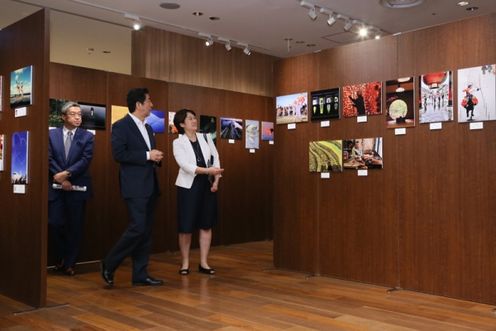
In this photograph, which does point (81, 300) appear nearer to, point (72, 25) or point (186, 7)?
point (186, 7)

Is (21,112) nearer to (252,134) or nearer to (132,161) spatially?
(132,161)

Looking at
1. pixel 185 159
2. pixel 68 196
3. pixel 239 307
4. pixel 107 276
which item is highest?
pixel 185 159

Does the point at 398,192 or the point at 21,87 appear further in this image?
the point at 398,192

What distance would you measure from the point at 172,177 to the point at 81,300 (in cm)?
319

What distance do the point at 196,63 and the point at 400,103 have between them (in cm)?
477

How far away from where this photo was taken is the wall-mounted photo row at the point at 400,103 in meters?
4.74

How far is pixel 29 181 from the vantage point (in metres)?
4.22

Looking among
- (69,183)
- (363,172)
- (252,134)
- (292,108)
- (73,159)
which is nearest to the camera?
(363,172)

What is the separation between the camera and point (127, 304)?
4.24 meters

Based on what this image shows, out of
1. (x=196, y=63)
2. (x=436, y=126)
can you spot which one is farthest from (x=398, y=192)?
(x=196, y=63)

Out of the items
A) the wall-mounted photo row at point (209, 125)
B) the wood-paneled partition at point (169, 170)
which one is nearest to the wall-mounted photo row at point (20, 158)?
the wood-paneled partition at point (169, 170)

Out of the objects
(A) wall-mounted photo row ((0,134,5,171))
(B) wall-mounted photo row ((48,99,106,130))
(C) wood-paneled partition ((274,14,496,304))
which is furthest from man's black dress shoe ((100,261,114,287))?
(B) wall-mounted photo row ((48,99,106,130))

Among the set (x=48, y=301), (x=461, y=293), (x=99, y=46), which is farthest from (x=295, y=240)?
(x=99, y=46)

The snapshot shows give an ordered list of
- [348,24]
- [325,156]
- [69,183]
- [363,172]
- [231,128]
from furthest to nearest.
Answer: [231,128], [348,24], [69,183], [325,156], [363,172]
